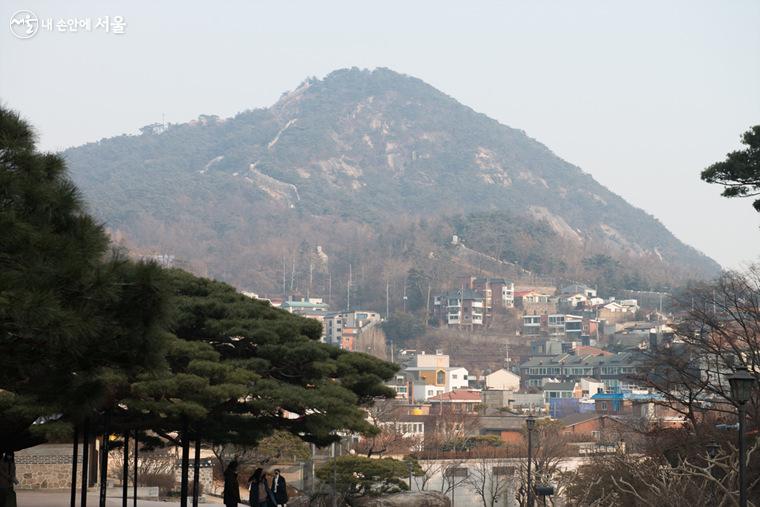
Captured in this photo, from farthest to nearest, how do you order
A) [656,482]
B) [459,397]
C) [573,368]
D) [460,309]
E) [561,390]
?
[460,309] → [573,368] → [561,390] → [459,397] → [656,482]

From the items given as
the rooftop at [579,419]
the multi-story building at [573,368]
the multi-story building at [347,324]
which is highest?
the multi-story building at [347,324]

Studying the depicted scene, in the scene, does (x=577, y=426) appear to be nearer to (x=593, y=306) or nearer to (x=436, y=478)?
(x=436, y=478)

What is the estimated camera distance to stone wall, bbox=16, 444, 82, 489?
1082 inches

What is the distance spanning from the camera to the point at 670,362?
28609 millimetres

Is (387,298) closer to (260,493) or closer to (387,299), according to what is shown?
(387,299)

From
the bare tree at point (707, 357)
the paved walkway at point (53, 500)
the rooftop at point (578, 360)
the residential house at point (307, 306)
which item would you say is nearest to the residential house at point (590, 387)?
the rooftop at point (578, 360)

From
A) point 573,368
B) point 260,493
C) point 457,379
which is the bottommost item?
point 260,493

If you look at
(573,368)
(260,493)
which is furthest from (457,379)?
(260,493)

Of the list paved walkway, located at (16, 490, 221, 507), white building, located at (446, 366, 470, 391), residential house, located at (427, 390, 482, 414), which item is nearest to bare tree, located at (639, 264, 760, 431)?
paved walkway, located at (16, 490, 221, 507)

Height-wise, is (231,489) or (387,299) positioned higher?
(387,299)

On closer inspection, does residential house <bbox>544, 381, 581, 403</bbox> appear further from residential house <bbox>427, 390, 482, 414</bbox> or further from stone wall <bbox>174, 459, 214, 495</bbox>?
stone wall <bbox>174, 459, 214, 495</bbox>

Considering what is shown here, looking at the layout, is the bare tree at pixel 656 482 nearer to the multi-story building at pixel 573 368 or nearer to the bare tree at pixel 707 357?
the bare tree at pixel 707 357

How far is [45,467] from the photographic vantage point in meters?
27.6

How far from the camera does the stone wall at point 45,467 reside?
27.5 metres
